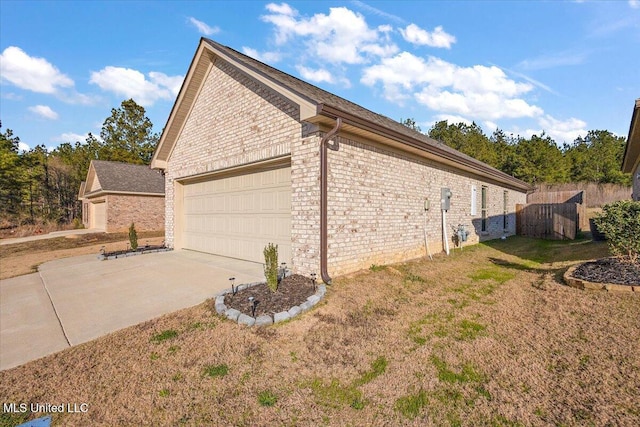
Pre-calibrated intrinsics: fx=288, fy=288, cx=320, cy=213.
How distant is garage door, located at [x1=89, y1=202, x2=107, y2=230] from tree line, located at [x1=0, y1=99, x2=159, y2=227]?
794 cm

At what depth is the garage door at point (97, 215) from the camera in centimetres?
2216

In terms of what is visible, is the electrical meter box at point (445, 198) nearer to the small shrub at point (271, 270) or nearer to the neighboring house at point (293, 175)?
the neighboring house at point (293, 175)

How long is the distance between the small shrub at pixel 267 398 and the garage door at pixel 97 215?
24806 millimetres

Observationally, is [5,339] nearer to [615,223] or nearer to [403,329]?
[403,329]

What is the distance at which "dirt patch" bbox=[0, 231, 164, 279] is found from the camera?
9471 millimetres

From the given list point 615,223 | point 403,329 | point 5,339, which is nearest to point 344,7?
point 615,223

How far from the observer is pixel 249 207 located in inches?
325

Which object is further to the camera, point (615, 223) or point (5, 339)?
point (615, 223)

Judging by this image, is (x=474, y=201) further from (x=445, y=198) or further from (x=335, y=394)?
(x=335, y=394)

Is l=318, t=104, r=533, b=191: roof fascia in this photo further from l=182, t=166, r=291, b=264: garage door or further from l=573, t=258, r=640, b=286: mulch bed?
l=573, t=258, r=640, b=286: mulch bed

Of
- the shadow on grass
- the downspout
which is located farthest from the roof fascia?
the shadow on grass

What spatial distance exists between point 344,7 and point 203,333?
32.9 ft

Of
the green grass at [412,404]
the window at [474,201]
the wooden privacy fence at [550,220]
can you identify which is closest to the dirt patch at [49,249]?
the green grass at [412,404]

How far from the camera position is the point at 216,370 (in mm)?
3170
